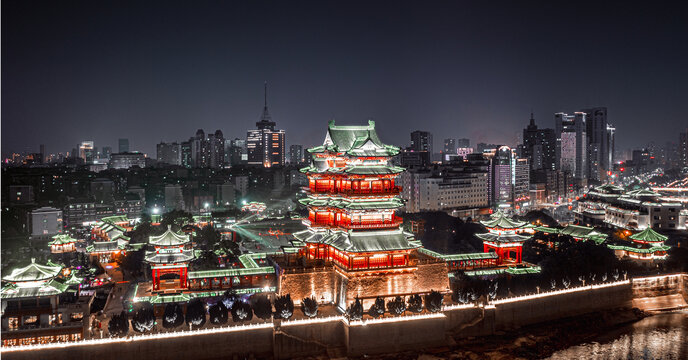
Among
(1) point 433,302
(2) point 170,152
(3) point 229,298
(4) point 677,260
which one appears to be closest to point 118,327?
(3) point 229,298

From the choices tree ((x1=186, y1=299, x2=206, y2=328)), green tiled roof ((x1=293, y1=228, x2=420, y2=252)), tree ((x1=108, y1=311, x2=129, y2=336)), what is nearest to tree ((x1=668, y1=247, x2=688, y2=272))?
green tiled roof ((x1=293, y1=228, x2=420, y2=252))

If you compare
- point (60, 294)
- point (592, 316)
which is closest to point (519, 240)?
point (592, 316)

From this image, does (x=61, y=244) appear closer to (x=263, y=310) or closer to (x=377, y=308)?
(x=263, y=310)

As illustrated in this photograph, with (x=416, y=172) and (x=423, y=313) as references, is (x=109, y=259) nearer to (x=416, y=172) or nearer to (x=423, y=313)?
(x=423, y=313)

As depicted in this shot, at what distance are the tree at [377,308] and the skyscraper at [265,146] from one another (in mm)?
104238

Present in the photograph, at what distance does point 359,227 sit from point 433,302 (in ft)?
15.9

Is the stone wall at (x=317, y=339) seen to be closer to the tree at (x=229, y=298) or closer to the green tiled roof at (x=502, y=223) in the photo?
the tree at (x=229, y=298)

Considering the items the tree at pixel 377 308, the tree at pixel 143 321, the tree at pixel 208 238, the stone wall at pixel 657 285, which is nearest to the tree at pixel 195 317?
the tree at pixel 143 321

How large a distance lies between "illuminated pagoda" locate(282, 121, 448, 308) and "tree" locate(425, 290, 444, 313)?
1.51 m

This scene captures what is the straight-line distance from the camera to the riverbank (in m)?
21.5

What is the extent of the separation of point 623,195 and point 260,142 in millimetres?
87932

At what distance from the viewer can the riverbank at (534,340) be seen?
2155cm

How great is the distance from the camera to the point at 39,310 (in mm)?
20562

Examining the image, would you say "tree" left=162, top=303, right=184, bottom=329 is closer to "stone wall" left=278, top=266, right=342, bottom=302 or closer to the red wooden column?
"stone wall" left=278, top=266, right=342, bottom=302
